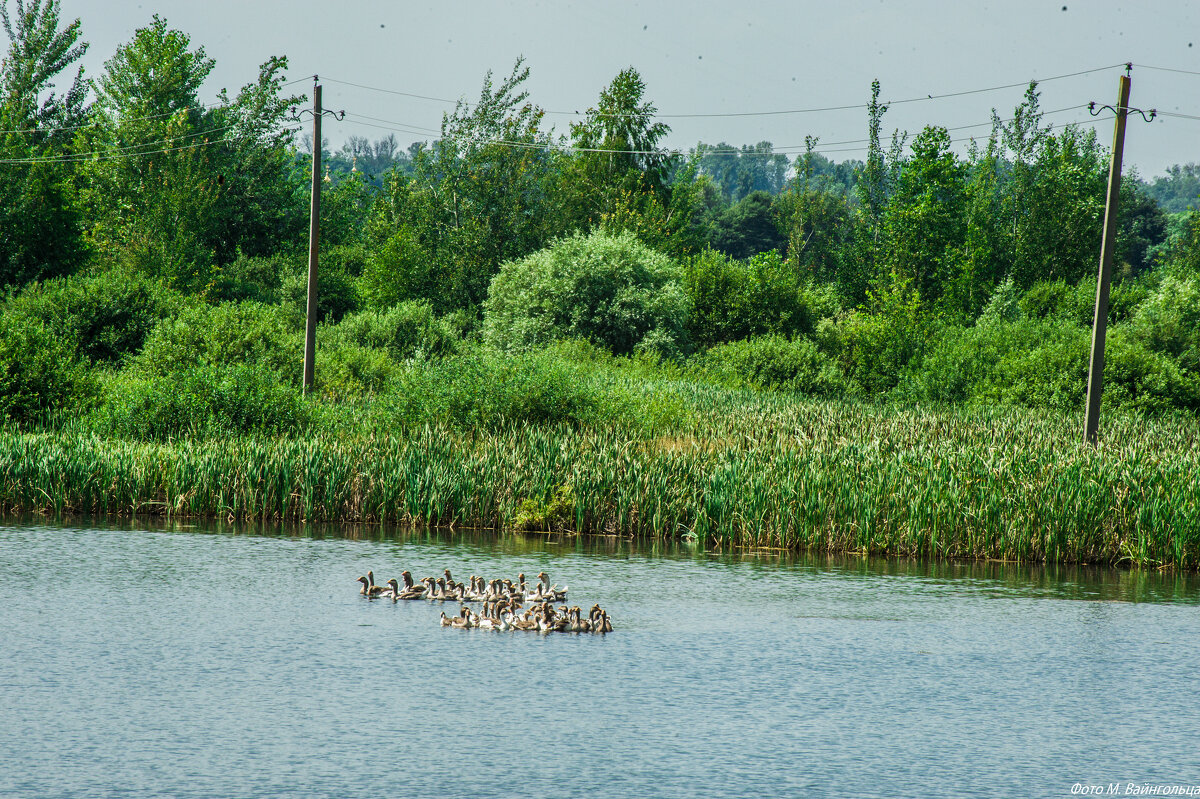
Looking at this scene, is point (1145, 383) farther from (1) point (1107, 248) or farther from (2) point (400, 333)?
(2) point (400, 333)

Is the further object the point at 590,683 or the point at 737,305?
the point at 737,305

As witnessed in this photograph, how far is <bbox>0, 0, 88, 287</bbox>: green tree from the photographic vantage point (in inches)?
1892

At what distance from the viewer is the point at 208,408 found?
26375 mm

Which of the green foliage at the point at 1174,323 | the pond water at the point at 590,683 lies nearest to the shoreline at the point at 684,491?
the pond water at the point at 590,683

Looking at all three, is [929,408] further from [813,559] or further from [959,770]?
[959,770]

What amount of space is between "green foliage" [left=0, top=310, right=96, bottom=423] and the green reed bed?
15.9 feet

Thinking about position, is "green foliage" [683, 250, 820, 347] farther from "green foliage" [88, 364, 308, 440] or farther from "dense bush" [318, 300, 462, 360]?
"green foliage" [88, 364, 308, 440]

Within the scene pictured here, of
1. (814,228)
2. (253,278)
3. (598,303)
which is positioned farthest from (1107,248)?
(814,228)

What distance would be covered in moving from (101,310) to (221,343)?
28.5ft

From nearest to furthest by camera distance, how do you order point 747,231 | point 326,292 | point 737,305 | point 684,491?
point 684,491, point 737,305, point 326,292, point 747,231

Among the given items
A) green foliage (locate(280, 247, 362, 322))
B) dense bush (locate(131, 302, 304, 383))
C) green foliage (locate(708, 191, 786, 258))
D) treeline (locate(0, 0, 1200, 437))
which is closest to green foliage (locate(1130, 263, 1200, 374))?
treeline (locate(0, 0, 1200, 437))

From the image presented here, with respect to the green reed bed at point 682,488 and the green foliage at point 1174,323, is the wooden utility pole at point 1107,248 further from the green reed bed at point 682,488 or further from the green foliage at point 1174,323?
the green foliage at point 1174,323

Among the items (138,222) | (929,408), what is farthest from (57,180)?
(929,408)

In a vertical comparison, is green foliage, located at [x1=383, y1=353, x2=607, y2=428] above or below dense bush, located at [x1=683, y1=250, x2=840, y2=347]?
below
